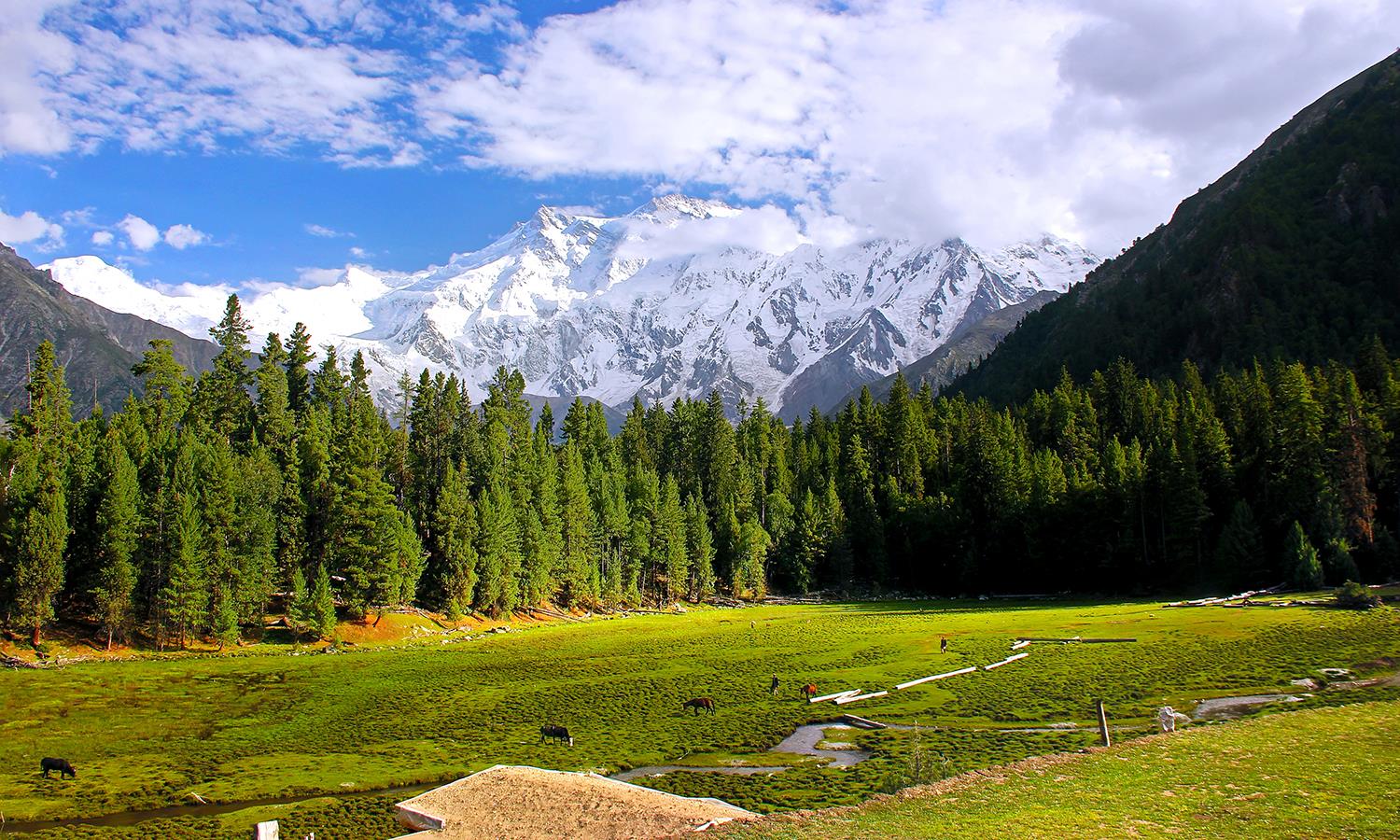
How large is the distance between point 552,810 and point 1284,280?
625 feet

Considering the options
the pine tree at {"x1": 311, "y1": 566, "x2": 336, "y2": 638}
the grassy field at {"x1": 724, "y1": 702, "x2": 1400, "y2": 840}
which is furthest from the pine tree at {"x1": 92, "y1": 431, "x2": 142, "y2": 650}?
the grassy field at {"x1": 724, "y1": 702, "x2": 1400, "y2": 840}

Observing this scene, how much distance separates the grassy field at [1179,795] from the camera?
15.8 meters

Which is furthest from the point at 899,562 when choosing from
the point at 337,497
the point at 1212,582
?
the point at 337,497

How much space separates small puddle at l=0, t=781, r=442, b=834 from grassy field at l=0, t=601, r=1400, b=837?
482mm

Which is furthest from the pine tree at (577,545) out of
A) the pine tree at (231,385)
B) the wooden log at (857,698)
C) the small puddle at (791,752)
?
the small puddle at (791,752)

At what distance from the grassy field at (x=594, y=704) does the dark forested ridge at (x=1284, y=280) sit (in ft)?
387

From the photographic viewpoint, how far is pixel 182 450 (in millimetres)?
71750

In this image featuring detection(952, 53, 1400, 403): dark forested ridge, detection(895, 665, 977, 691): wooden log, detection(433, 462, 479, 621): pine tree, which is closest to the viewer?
detection(895, 665, 977, 691): wooden log

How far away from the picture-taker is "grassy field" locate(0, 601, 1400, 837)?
26828 millimetres

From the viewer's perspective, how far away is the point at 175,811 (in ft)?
83.0

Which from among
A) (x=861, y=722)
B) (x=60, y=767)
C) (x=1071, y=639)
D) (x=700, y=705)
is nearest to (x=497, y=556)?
(x=700, y=705)

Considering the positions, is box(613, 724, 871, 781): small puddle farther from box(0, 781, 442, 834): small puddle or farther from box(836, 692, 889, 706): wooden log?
box(0, 781, 442, 834): small puddle

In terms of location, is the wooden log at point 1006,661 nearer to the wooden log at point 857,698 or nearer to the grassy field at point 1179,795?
the wooden log at point 857,698

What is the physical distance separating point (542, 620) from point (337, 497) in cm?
2655
